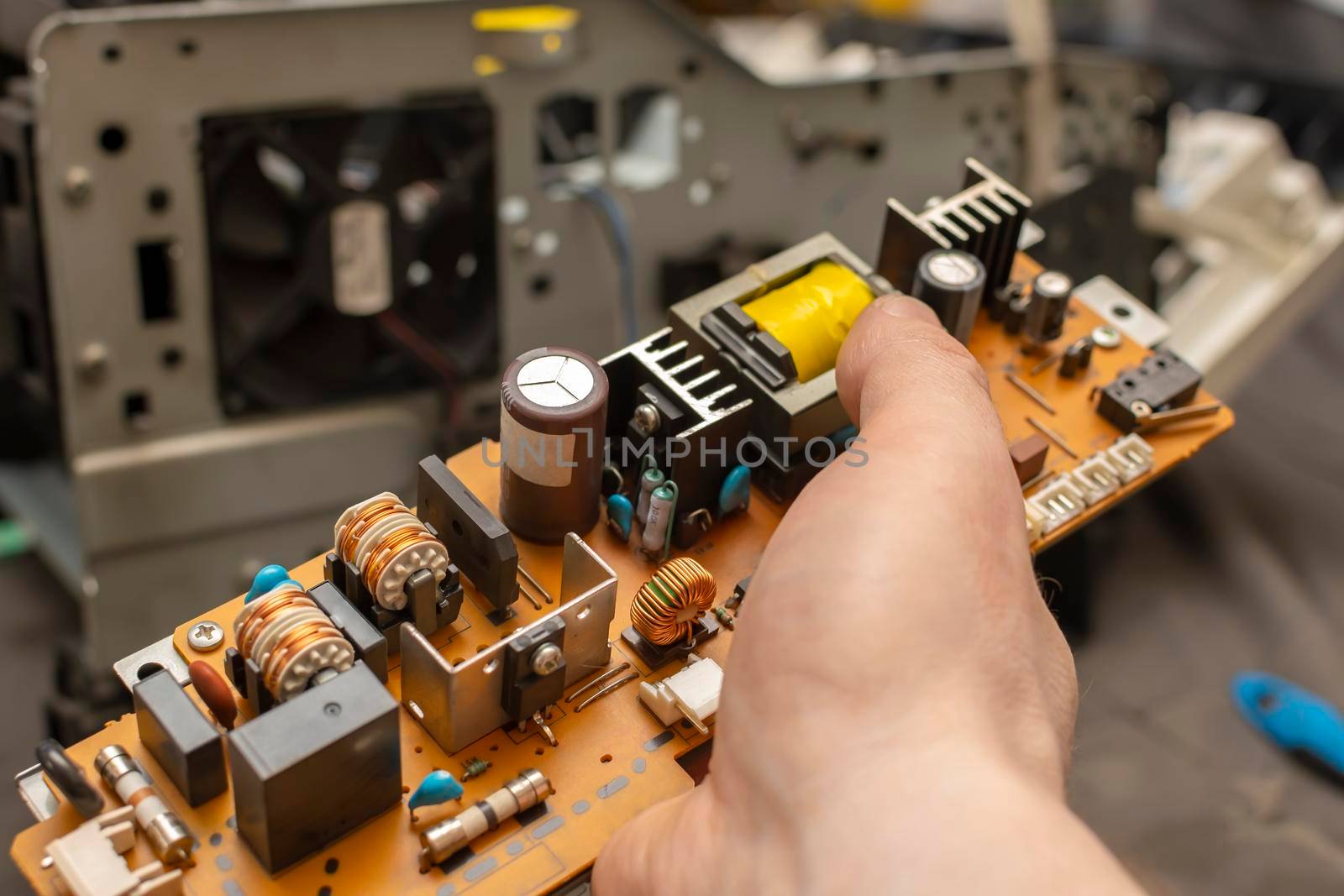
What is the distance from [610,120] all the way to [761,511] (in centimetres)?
132

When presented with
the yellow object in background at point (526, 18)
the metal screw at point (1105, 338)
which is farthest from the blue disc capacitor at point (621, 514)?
the yellow object in background at point (526, 18)

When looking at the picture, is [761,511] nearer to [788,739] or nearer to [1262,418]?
[788,739]

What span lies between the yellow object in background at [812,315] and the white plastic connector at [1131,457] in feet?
1.67

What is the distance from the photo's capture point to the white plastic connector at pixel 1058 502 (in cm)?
224

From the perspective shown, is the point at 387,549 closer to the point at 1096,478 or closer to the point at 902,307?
the point at 902,307

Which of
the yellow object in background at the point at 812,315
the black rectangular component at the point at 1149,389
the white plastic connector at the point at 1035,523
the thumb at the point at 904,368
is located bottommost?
the white plastic connector at the point at 1035,523

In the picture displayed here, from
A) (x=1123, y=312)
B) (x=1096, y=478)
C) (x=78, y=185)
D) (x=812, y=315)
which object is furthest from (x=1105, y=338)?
(x=78, y=185)

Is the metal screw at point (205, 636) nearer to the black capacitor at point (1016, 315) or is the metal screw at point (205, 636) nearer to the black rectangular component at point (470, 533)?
the black rectangular component at point (470, 533)

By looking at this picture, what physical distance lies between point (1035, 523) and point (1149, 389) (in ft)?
1.29

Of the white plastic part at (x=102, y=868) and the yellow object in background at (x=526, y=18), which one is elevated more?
the yellow object in background at (x=526, y=18)

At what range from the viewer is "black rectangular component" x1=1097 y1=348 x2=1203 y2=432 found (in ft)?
7.84

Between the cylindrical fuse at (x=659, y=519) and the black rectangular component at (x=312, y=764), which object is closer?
the black rectangular component at (x=312, y=764)

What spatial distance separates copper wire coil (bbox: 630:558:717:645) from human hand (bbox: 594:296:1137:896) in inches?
8.1

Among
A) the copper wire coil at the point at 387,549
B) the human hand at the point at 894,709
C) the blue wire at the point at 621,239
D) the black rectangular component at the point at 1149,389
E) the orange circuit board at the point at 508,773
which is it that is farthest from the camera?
the blue wire at the point at 621,239
